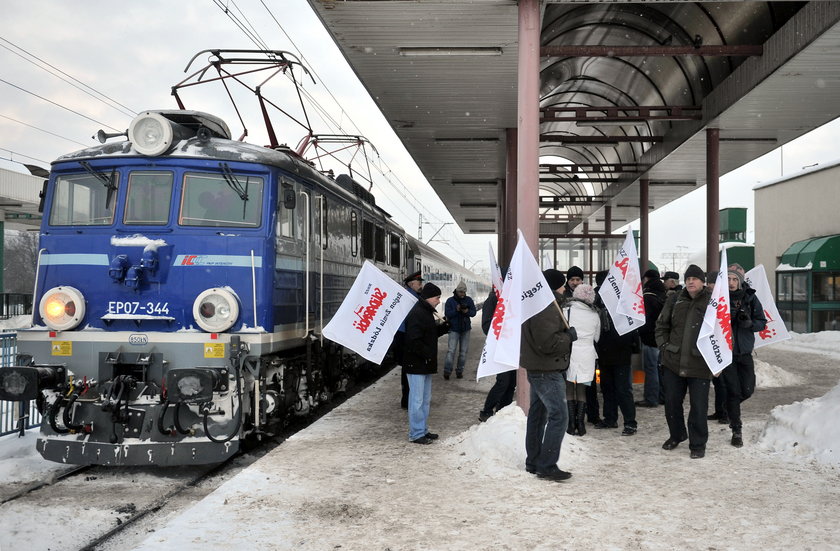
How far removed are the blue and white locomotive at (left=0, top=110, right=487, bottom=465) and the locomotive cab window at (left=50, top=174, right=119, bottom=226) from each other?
2 cm

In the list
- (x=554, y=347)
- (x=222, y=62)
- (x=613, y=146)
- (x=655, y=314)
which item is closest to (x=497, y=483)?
(x=554, y=347)

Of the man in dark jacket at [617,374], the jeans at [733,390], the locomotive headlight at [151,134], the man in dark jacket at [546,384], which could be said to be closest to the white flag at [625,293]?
the man in dark jacket at [617,374]

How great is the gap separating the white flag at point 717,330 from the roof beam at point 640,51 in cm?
409

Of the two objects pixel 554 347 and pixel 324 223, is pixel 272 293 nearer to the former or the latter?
pixel 324 223

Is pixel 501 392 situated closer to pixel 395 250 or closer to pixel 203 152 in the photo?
pixel 203 152

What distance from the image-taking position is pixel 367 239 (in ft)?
41.7

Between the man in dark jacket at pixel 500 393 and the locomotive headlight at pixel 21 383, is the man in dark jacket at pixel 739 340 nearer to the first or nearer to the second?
the man in dark jacket at pixel 500 393

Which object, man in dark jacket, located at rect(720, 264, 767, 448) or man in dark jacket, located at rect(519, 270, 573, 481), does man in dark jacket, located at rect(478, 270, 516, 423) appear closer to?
man in dark jacket, located at rect(519, 270, 573, 481)

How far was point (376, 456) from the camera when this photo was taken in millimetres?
7215

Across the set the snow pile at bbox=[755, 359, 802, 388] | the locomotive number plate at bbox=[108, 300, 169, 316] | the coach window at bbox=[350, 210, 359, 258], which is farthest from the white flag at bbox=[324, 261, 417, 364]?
the snow pile at bbox=[755, 359, 802, 388]

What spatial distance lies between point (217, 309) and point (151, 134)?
2069mm

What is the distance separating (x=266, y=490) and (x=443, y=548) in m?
1.99

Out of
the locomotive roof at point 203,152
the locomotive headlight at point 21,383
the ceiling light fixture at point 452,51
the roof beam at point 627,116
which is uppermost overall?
the ceiling light fixture at point 452,51

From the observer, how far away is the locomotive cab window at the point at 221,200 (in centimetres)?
756
